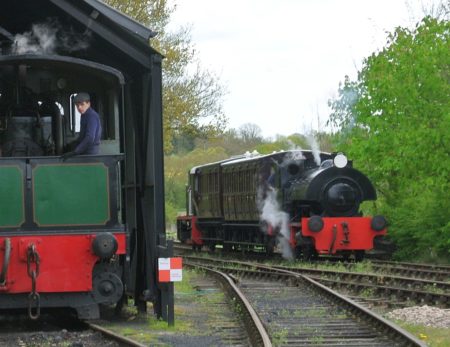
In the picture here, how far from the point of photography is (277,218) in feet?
78.2

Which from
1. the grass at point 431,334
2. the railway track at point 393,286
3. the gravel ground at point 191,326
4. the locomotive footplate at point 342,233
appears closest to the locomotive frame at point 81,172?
the gravel ground at point 191,326

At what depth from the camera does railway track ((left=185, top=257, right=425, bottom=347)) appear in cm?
970

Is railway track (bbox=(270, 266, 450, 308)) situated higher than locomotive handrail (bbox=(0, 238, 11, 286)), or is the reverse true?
locomotive handrail (bbox=(0, 238, 11, 286))

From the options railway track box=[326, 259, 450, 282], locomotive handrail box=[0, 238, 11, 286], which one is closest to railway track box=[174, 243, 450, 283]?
railway track box=[326, 259, 450, 282]

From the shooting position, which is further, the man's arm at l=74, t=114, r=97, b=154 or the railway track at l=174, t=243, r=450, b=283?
the railway track at l=174, t=243, r=450, b=283

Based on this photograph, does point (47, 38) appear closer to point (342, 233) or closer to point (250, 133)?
point (342, 233)

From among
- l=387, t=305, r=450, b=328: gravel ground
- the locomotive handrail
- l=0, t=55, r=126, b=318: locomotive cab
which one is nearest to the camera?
the locomotive handrail

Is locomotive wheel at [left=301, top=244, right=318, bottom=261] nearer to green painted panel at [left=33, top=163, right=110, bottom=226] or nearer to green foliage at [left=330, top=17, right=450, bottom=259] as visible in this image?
green foliage at [left=330, top=17, right=450, bottom=259]

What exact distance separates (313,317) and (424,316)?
50.0 inches

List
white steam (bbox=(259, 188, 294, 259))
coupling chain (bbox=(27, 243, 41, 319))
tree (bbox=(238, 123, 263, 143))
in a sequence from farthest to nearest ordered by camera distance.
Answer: tree (bbox=(238, 123, 263, 143))
white steam (bbox=(259, 188, 294, 259))
coupling chain (bbox=(27, 243, 41, 319))

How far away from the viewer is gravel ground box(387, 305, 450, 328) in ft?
36.3

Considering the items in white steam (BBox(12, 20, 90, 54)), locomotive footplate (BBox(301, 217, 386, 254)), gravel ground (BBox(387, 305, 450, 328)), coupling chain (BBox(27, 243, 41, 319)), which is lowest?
gravel ground (BBox(387, 305, 450, 328))

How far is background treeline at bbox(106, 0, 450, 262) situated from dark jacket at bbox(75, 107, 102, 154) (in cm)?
1210

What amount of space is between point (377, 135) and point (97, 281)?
1527 cm
